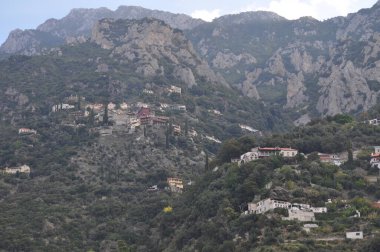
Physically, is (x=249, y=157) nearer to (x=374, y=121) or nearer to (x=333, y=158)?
(x=333, y=158)

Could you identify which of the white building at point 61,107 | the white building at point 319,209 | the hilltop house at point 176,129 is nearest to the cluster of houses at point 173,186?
the hilltop house at point 176,129

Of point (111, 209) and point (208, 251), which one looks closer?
point (208, 251)

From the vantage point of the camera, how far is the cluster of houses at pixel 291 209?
92438 millimetres

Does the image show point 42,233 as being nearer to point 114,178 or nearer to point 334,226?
point 114,178

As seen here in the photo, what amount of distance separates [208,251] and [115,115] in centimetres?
8963

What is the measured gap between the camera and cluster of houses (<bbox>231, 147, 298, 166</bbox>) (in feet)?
376

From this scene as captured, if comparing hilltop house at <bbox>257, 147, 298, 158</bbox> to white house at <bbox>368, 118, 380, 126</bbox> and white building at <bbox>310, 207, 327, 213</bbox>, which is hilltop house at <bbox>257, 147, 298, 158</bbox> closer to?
white building at <bbox>310, 207, 327, 213</bbox>

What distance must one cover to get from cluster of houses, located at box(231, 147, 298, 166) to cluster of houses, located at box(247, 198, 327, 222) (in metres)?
17.6

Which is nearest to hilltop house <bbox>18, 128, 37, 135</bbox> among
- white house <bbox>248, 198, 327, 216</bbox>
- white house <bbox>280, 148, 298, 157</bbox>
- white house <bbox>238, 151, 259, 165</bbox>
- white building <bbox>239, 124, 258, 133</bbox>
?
white building <bbox>239, 124, 258, 133</bbox>

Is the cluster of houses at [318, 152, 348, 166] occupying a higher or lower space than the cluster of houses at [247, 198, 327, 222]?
higher

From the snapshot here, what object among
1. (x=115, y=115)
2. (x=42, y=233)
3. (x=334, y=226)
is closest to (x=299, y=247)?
(x=334, y=226)

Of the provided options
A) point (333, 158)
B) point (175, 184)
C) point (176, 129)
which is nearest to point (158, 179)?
point (175, 184)

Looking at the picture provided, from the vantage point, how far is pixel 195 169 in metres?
154

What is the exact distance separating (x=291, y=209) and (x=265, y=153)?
81.7ft
